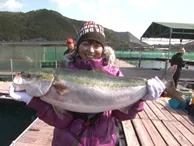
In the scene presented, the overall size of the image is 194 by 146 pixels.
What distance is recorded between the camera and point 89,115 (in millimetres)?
2332

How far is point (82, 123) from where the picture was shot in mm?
2328

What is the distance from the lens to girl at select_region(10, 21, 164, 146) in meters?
2.23

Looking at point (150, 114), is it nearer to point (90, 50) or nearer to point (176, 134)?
point (176, 134)

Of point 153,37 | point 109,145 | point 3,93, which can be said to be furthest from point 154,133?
point 153,37

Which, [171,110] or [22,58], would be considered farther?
[22,58]

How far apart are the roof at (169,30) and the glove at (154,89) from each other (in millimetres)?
18001

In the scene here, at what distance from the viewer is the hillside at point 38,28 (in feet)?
403

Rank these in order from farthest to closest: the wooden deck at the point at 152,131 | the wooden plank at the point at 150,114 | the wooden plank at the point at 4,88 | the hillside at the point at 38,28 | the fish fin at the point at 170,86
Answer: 1. the hillside at the point at 38,28
2. the wooden plank at the point at 4,88
3. the wooden plank at the point at 150,114
4. the wooden deck at the point at 152,131
5. the fish fin at the point at 170,86

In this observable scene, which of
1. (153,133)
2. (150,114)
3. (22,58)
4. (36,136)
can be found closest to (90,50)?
(153,133)

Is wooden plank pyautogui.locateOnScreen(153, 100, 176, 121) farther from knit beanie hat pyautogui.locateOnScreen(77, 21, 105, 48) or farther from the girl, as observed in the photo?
knit beanie hat pyautogui.locateOnScreen(77, 21, 105, 48)

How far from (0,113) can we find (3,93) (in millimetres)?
1107

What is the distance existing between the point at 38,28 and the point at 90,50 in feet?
514

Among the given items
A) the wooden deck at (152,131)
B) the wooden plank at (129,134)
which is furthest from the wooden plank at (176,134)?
the wooden plank at (129,134)

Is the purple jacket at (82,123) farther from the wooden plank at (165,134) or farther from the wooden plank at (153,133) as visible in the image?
the wooden plank at (165,134)
